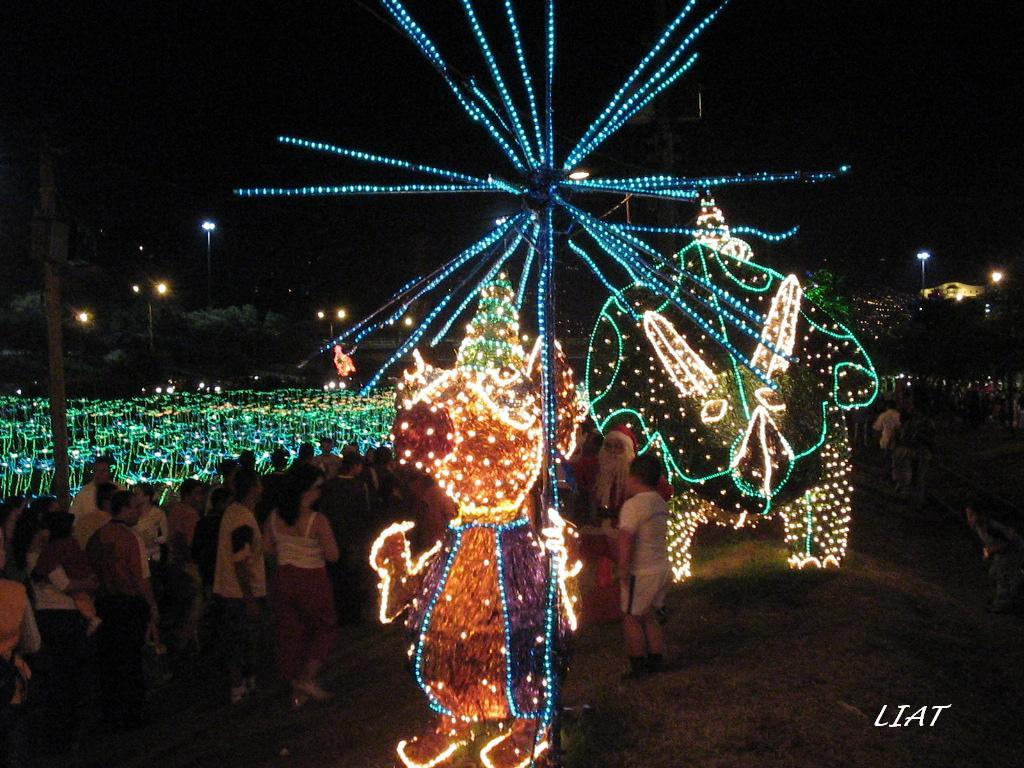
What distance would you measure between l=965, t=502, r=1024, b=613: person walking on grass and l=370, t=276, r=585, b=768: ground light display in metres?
5.99

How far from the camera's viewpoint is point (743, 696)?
6.09 m

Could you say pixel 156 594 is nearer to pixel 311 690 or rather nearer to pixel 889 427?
pixel 311 690

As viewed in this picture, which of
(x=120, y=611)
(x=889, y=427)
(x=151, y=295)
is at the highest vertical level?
(x=151, y=295)

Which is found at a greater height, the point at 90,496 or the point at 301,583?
the point at 90,496

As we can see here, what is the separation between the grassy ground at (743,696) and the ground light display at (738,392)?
815mm

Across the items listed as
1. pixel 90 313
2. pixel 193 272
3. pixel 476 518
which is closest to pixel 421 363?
pixel 476 518

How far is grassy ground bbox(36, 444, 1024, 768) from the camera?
547cm

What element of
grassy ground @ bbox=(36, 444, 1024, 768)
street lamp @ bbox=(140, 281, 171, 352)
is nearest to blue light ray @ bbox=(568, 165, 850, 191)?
grassy ground @ bbox=(36, 444, 1024, 768)

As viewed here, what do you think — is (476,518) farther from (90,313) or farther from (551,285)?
(90,313)

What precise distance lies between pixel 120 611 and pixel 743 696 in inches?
167

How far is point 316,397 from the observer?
21172 mm

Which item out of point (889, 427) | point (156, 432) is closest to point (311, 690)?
point (156, 432)

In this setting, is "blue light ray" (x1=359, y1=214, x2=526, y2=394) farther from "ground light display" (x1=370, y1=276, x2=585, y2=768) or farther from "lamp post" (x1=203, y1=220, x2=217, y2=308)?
"lamp post" (x1=203, y1=220, x2=217, y2=308)

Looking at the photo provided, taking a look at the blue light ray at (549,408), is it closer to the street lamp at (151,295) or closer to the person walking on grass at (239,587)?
the person walking on grass at (239,587)
